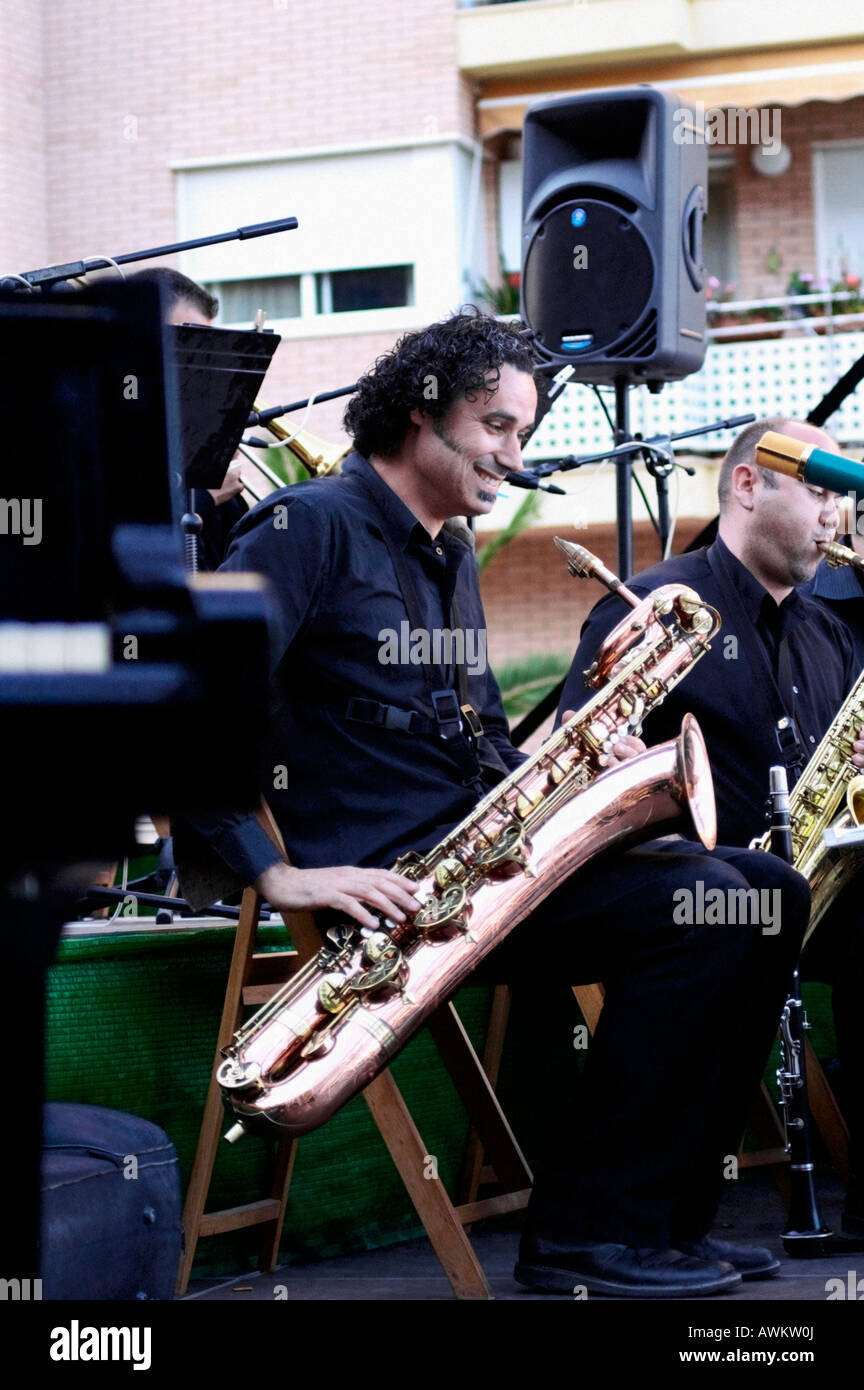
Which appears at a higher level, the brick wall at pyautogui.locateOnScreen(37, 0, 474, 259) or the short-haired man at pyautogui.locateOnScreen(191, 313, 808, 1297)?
the brick wall at pyautogui.locateOnScreen(37, 0, 474, 259)

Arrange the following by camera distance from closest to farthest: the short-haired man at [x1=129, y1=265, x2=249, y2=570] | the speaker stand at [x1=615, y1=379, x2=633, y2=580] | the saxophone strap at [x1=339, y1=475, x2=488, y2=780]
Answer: the saxophone strap at [x1=339, y1=475, x2=488, y2=780], the short-haired man at [x1=129, y1=265, x2=249, y2=570], the speaker stand at [x1=615, y1=379, x2=633, y2=580]


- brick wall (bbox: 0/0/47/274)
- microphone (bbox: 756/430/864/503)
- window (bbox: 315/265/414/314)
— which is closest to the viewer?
microphone (bbox: 756/430/864/503)

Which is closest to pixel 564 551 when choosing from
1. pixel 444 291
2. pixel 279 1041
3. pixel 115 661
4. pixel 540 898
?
pixel 540 898

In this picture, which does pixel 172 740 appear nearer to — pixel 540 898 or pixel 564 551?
pixel 540 898

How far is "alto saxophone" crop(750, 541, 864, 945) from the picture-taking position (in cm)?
402

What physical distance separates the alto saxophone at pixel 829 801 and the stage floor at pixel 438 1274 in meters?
0.66

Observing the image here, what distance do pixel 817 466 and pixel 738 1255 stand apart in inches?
74.1

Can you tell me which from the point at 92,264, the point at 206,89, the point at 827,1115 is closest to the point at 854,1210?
the point at 827,1115

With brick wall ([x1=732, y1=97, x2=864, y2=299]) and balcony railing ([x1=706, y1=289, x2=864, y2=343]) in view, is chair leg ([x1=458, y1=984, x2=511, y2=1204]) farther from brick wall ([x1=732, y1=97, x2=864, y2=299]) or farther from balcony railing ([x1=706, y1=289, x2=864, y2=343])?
brick wall ([x1=732, y1=97, x2=864, y2=299])

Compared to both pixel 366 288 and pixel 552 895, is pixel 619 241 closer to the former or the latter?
pixel 552 895

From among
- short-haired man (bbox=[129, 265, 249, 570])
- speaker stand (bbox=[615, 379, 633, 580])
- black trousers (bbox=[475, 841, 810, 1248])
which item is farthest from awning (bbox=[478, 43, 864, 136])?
black trousers (bbox=[475, 841, 810, 1248])

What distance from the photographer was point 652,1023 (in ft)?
10.7

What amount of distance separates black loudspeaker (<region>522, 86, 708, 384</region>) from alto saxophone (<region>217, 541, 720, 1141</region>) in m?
1.92

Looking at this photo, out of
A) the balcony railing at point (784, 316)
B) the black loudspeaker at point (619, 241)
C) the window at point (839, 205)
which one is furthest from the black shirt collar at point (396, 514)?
the window at point (839, 205)
